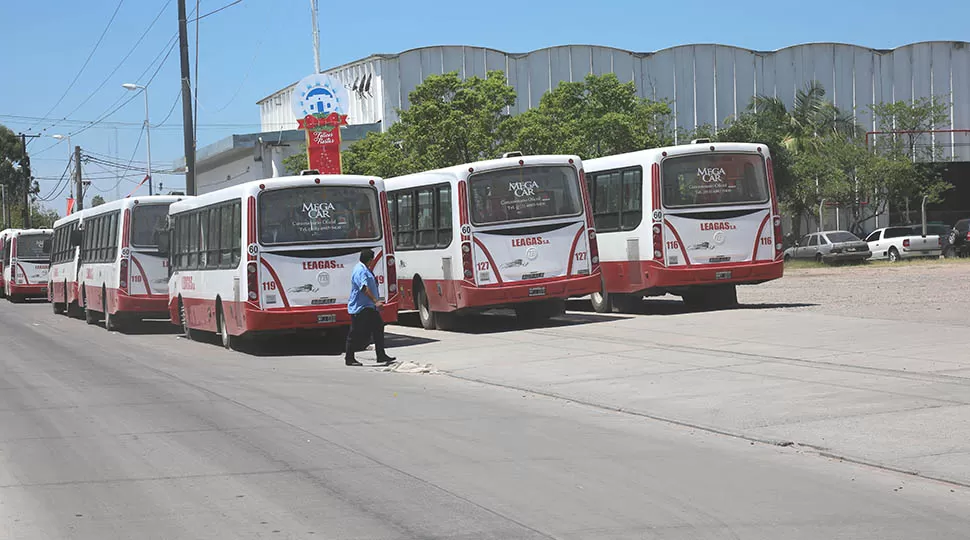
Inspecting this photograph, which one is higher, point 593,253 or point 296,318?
point 593,253

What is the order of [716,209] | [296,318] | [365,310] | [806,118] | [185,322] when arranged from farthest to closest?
[806,118] < [185,322] < [716,209] < [296,318] < [365,310]

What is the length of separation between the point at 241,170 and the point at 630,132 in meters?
31.4

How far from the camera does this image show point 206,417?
12203mm

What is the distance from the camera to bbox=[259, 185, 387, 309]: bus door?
19.3m

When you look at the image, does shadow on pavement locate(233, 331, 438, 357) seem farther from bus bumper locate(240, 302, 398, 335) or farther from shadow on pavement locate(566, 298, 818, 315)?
shadow on pavement locate(566, 298, 818, 315)

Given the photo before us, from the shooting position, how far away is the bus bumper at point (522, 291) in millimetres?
21406

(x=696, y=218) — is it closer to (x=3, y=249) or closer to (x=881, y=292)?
(x=881, y=292)

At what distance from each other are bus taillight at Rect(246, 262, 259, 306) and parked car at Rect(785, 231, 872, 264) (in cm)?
3220

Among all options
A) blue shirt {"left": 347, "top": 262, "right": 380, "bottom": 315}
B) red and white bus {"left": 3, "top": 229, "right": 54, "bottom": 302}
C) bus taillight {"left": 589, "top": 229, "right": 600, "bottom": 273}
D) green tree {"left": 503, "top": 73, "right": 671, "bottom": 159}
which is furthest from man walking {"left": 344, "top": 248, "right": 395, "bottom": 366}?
red and white bus {"left": 3, "top": 229, "right": 54, "bottom": 302}

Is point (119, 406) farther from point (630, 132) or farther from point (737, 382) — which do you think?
point (630, 132)

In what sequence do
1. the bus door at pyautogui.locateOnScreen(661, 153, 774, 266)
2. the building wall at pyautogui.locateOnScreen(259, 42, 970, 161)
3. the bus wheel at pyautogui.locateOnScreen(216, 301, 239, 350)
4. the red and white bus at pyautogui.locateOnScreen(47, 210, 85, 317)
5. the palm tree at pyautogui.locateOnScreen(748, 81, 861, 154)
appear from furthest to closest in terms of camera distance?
the building wall at pyautogui.locateOnScreen(259, 42, 970, 161), the palm tree at pyautogui.locateOnScreen(748, 81, 861, 154), the red and white bus at pyautogui.locateOnScreen(47, 210, 85, 317), the bus door at pyautogui.locateOnScreen(661, 153, 774, 266), the bus wheel at pyautogui.locateOnScreen(216, 301, 239, 350)

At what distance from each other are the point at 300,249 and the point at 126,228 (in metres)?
8.35

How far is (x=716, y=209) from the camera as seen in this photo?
74.7 feet

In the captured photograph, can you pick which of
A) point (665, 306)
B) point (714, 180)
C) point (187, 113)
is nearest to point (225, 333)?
point (714, 180)
